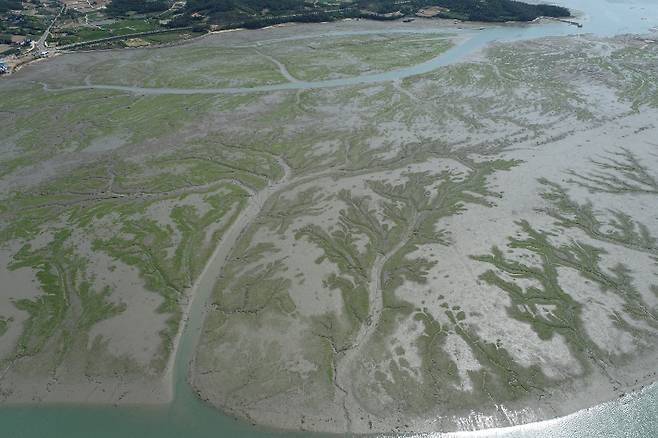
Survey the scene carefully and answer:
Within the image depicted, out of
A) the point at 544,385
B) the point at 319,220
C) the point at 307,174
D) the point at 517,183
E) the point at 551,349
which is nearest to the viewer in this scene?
the point at 544,385

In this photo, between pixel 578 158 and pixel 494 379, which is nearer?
pixel 494 379

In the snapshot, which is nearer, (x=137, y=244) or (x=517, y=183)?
(x=137, y=244)

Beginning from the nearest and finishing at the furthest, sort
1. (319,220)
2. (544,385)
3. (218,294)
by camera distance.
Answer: (544,385), (218,294), (319,220)

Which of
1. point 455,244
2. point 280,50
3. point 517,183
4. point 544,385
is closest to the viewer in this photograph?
point 544,385

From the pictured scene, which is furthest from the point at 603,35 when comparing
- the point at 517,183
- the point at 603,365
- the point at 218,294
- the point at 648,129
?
the point at 218,294

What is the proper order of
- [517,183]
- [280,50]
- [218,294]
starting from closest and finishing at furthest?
[218,294] < [517,183] < [280,50]

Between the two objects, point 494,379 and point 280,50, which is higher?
point 280,50

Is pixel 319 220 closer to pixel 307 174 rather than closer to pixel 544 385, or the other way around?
pixel 307 174

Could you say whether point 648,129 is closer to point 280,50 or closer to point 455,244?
point 455,244

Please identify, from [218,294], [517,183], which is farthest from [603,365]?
[218,294]
